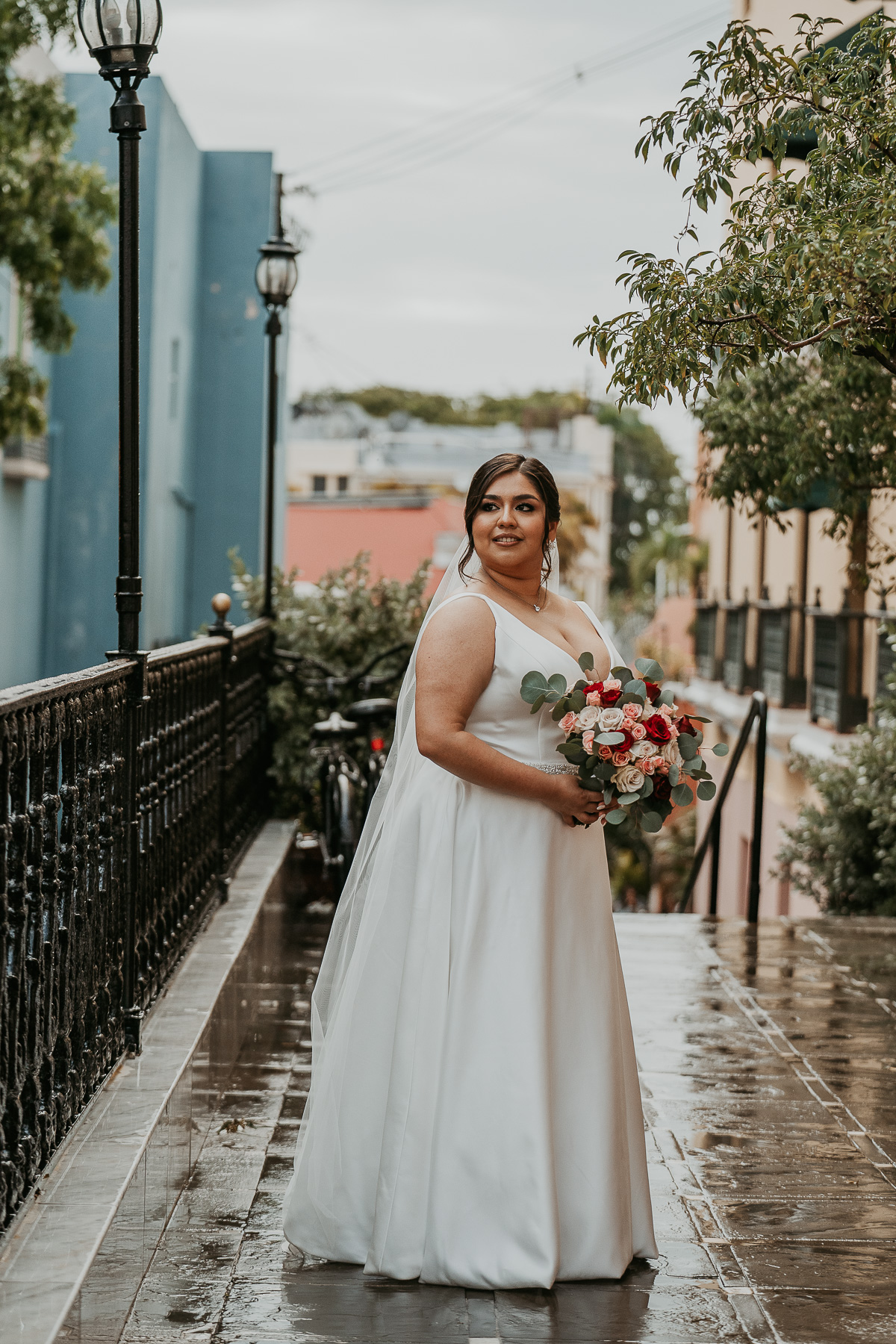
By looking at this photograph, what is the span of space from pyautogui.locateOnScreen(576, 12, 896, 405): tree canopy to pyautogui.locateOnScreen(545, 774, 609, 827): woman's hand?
1375 millimetres

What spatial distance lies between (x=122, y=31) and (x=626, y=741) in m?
2.60

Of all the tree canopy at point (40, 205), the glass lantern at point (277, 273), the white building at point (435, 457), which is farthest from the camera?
the white building at point (435, 457)

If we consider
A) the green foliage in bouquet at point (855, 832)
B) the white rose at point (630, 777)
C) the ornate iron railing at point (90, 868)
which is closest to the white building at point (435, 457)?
the green foliage in bouquet at point (855, 832)

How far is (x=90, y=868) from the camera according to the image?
12.0 feet

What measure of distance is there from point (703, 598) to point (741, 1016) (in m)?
17.2

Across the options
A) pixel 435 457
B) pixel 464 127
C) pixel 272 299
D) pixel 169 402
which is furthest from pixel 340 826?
pixel 435 457

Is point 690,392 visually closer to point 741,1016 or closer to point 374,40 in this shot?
point 741,1016

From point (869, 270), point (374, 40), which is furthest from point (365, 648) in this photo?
point (374, 40)

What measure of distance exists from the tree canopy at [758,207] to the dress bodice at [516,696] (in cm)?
112

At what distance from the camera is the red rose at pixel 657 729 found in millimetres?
3339

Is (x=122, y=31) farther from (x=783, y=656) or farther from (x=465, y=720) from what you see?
(x=783, y=656)

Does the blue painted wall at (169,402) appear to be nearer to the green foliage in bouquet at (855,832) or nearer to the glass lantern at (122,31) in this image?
the green foliage in bouquet at (855,832)

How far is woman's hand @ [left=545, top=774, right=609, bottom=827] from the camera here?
3398mm

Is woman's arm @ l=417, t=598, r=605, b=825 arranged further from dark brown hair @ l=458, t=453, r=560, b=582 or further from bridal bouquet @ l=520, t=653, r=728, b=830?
dark brown hair @ l=458, t=453, r=560, b=582
